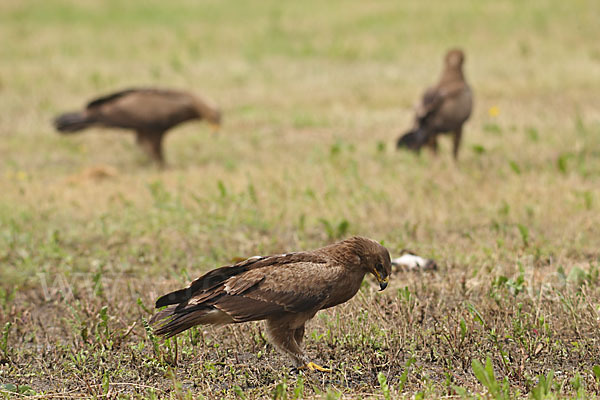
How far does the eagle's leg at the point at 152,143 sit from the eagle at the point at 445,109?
3.30m

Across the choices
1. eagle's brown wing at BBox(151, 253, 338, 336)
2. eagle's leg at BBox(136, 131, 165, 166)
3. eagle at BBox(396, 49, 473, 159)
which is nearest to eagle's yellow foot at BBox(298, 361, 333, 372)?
eagle's brown wing at BBox(151, 253, 338, 336)

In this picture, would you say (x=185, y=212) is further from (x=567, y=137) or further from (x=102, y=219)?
(x=567, y=137)

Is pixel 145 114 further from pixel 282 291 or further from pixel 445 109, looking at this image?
pixel 282 291

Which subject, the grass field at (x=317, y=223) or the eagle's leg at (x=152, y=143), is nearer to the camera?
the grass field at (x=317, y=223)

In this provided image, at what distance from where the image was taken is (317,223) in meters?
7.41

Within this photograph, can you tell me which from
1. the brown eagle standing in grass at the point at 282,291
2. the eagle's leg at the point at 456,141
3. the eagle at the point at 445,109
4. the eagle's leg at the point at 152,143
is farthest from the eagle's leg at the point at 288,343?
the eagle's leg at the point at 152,143

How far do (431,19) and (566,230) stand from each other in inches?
663

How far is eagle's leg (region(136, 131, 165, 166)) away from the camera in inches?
428

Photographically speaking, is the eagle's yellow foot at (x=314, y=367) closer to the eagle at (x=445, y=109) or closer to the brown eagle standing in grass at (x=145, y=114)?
the eagle at (x=445, y=109)

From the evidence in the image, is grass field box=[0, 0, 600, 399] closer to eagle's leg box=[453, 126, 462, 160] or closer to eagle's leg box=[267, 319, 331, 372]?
eagle's leg box=[267, 319, 331, 372]

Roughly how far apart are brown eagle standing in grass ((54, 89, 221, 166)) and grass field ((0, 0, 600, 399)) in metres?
0.61

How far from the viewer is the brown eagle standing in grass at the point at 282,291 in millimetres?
4098

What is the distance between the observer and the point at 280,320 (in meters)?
4.18

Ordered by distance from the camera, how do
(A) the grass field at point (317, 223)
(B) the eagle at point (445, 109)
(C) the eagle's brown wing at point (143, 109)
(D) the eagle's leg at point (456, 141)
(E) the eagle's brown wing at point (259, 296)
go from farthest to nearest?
1. (C) the eagle's brown wing at point (143, 109)
2. (D) the eagle's leg at point (456, 141)
3. (B) the eagle at point (445, 109)
4. (A) the grass field at point (317, 223)
5. (E) the eagle's brown wing at point (259, 296)
